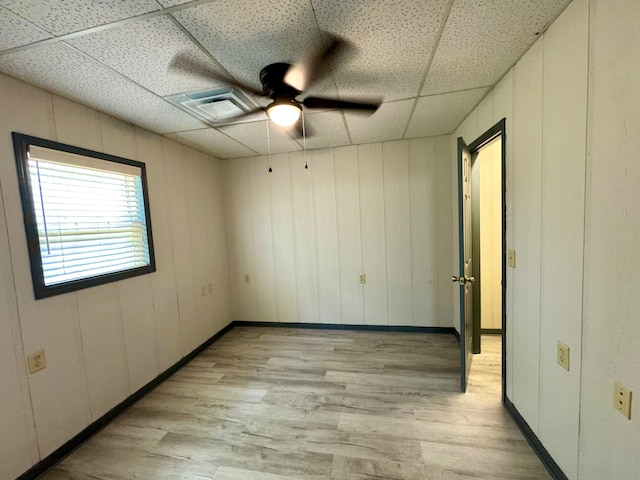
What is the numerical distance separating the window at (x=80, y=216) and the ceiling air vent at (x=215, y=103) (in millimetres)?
776

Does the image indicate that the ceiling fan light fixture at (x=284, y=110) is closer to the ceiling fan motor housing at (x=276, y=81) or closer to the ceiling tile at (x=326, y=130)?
the ceiling fan motor housing at (x=276, y=81)

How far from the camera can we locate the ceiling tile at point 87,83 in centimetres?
136

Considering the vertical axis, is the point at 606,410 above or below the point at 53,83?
below

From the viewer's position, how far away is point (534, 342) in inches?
61.3

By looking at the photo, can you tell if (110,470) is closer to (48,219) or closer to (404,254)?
(48,219)

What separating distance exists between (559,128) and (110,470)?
125 inches

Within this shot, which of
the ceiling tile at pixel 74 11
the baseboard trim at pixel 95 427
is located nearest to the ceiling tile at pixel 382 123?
the ceiling tile at pixel 74 11

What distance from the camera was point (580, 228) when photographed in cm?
116

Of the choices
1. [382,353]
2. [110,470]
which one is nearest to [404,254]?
[382,353]

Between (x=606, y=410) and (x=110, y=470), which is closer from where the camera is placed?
(x=606, y=410)

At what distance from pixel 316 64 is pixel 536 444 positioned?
104 inches

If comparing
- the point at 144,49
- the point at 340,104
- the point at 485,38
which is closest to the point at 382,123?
the point at 340,104

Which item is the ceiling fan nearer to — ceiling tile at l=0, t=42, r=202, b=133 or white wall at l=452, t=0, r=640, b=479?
ceiling tile at l=0, t=42, r=202, b=133

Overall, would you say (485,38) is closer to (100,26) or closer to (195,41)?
(195,41)
